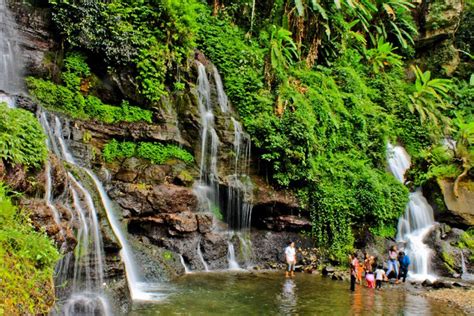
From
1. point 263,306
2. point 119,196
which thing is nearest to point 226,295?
point 263,306

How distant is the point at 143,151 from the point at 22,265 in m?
9.21

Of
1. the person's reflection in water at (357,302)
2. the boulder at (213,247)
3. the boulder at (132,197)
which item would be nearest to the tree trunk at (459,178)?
the person's reflection in water at (357,302)

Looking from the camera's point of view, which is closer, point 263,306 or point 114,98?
point 263,306

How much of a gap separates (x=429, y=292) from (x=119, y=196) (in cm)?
952

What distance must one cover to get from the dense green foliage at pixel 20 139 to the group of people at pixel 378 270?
338 inches

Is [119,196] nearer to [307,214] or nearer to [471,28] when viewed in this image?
[307,214]

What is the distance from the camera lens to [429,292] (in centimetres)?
1288

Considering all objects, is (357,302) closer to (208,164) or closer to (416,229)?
(208,164)

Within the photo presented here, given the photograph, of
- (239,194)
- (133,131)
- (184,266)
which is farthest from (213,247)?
(133,131)

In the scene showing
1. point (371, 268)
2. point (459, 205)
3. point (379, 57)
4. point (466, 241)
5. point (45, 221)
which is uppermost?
point (379, 57)

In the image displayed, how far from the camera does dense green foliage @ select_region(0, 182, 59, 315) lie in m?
5.38

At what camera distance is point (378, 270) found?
13.2 meters

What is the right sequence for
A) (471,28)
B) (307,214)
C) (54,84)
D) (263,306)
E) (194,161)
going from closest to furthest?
(263,306)
(54,84)
(194,161)
(307,214)
(471,28)

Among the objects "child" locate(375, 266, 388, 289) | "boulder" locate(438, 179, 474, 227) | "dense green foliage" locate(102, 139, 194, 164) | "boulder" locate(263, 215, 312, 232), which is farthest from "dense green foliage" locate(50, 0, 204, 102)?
"boulder" locate(438, 179, 474, 227)
